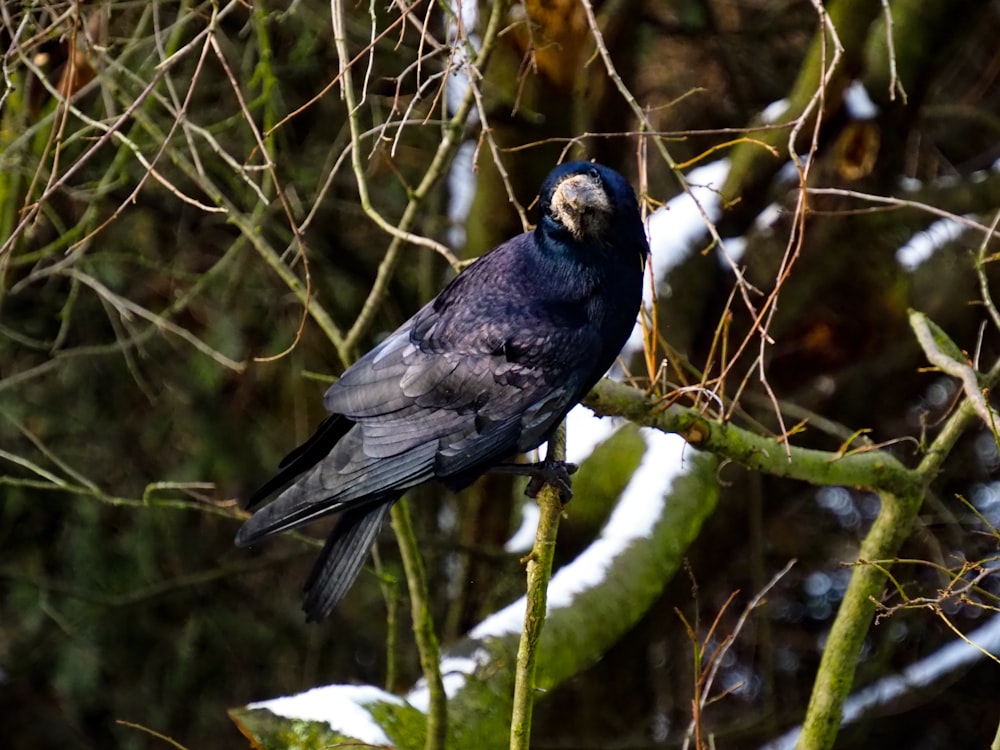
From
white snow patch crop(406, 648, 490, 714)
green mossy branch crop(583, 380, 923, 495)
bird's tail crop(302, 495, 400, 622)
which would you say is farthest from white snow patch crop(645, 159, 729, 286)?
bird's tail crop(302, 495, 400, 622)

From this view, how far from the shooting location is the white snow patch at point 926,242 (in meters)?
5.61

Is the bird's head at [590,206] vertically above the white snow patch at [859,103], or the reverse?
the bird's head at [590,206]

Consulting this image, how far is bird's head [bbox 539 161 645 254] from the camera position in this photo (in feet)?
9.73

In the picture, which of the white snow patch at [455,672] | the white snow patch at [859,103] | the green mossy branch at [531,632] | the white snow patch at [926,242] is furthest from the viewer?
the white snow patch at [926,242]

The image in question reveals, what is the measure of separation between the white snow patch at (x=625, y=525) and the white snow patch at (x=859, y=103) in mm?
1616

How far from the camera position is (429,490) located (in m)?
5.96

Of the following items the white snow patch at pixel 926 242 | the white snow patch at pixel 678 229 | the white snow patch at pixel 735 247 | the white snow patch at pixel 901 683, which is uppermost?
the white snow patch at pixel 678 229

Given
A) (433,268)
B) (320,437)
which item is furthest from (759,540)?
(320,437)

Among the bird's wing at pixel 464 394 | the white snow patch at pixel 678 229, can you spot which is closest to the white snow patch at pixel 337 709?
the bird's wing at pixel 464 394

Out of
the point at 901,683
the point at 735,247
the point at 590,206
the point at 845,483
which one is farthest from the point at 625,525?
the point at 901,683

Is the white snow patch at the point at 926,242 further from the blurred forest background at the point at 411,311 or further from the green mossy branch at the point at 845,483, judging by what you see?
the green mossy branch at the point at 845,483

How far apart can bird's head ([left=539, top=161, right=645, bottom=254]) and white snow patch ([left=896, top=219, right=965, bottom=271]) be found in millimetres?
3013

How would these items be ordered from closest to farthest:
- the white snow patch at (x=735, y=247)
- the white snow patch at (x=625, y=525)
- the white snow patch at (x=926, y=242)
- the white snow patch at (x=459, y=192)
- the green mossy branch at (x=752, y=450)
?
the green mossy branch at (x=752, y=450) → the white snow patch at (x=625, y=525) → the white snow patch at (x=735, y=247) → the white snow patch at (x=926, y=242) → the white snow patch at (x=459, y=192)

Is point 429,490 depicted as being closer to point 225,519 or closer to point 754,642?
point 225,519
